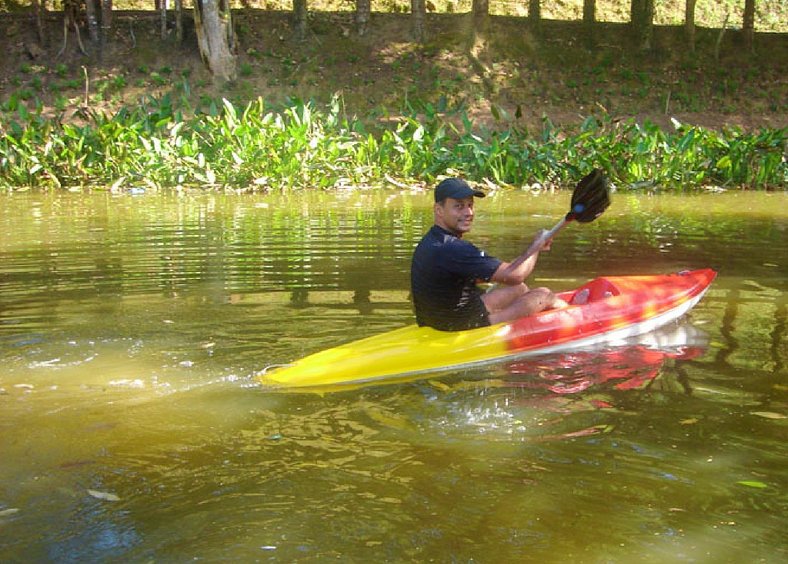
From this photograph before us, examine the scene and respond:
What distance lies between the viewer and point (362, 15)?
83.8 ft

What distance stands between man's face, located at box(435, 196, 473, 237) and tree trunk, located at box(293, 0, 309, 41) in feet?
66.0

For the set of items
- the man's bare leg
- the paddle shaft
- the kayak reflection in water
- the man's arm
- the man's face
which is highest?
the man's face

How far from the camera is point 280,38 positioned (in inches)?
996

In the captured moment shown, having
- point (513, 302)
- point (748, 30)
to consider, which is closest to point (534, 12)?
point (748, 30)

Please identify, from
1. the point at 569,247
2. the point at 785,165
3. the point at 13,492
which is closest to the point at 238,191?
the point at 569,247

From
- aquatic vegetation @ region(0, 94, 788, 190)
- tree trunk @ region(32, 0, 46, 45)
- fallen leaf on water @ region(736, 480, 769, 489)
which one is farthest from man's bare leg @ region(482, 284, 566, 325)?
tree trunk @ region(32, 0, 46, 45)

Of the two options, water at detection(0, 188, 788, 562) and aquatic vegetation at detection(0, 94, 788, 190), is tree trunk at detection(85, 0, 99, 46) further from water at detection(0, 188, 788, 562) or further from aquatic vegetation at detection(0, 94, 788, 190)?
water at detection(0, 188, 788, 562)

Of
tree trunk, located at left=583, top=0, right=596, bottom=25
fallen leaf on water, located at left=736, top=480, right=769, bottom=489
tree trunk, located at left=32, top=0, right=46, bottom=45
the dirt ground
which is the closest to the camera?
fallen leaf on water, located at left=736, top=480, right=769, bottom=489

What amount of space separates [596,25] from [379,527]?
2473 cm

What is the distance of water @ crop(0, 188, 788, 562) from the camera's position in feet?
12.8

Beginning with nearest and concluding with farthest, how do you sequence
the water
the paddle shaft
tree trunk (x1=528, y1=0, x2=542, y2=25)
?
1. the water
2. the paddle shaft
3. tree trunk (x1=528, y1=0, x2=542, y2=25)

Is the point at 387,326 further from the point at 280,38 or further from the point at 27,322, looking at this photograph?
the point at 280,38

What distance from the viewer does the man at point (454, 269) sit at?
237 inches

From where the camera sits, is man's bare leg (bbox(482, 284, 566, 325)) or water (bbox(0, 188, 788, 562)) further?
man's bare leg (bbox(482, 284, 566, 325))
